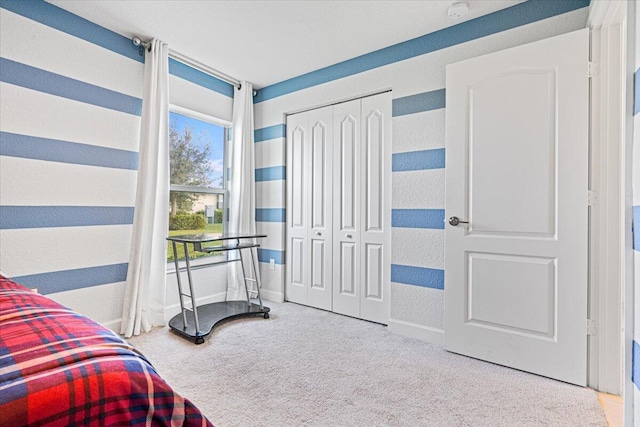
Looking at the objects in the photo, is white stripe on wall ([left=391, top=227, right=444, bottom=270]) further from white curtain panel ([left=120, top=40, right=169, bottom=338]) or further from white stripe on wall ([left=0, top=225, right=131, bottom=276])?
white stripe on wall ([left=0, top=225, right=131, bottom=276])

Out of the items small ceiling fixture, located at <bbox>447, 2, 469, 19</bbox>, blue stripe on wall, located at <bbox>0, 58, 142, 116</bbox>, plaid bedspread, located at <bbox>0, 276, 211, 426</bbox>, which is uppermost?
small ceiling fixture, located at <bbox>447, 2, 469, 19</bbox>

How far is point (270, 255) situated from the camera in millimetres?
3779

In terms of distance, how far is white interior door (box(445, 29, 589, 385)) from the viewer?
1.96 metres

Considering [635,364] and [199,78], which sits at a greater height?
[199,78]

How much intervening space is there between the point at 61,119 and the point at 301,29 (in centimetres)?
190

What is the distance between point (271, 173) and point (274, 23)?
5.38 feet

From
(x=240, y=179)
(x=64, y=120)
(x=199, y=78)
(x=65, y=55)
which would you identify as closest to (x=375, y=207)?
(x=240, y=179)

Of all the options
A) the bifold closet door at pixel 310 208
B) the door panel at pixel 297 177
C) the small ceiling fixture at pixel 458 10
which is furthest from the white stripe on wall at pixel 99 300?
the small ceiling fixture at pixel 458 10

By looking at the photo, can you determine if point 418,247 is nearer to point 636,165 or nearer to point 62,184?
point 636,165

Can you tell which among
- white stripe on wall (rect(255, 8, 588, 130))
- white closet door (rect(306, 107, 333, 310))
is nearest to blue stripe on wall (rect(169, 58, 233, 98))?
white stripe on wall (rect(255, 8, 588, 130))

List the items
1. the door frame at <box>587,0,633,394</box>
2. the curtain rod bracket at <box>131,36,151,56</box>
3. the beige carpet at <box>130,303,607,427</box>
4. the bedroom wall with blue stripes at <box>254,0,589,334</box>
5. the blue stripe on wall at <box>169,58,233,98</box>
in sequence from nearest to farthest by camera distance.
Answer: the beige carpet at <box>130,303,607,427</box> < the door frame at <box>587,0,633,394</box> < the bedroom wall with blue stripes at <box>254,0,589,334</box> < the curtain rod bracket at <box>131,36,151,56</box> < the blue stripe on wall at <box>169,58,233,98</box>

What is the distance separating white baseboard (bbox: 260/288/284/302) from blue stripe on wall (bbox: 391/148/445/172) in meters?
1.90

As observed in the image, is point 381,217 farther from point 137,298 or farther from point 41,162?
point 41,162

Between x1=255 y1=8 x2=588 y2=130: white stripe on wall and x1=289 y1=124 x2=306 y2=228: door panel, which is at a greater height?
x1=255 y1=8 x2=588 y2=130: white stripe on wall
